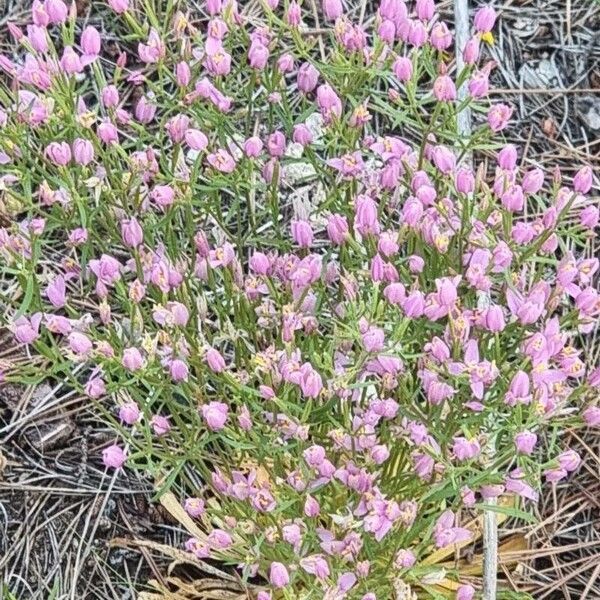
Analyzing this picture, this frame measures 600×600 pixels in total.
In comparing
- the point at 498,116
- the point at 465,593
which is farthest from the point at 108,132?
the point at 465,593

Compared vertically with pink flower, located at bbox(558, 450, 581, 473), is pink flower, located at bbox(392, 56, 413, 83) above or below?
above

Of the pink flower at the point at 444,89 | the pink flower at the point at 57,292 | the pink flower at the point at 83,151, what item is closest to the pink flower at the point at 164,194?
the pink flower at the point at 83,151

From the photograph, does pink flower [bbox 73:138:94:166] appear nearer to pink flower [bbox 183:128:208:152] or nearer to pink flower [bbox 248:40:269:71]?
pink flower [bbox 183:128:208:152]

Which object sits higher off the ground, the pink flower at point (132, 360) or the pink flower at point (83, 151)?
the pink flower at point (83, 151)

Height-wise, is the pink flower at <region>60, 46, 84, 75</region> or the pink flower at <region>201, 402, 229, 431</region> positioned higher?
the pink flower at <region>60, 46, 84, 75</region>

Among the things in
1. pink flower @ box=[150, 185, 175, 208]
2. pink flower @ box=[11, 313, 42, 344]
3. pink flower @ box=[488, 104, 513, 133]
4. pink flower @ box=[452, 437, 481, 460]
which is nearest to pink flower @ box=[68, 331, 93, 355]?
pink flower @ box=[11, 313, 42, 344]

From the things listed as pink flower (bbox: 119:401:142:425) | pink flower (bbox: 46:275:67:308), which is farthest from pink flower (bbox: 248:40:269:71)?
pink flower (bbox: 119:401:142:425)

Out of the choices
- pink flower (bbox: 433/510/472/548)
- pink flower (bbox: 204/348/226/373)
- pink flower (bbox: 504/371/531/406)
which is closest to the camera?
pink flower (bbox: 504/371/531/406)

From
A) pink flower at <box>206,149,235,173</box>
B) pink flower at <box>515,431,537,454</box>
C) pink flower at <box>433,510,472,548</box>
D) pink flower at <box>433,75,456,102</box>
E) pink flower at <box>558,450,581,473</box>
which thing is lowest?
pink flower at <box>433,510,472,548</box>

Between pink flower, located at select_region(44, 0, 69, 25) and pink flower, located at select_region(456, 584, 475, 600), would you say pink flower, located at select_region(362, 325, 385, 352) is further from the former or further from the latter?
pink flower, located at select_region(44, 0, 69, 25)

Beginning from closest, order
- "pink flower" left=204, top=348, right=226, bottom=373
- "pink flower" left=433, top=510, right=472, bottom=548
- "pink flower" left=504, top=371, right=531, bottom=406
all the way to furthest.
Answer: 1. "pink flower" left=504, top=371, right=531, bottom=406
2. "pink flower" left=204, top=348, right=226, bottom=373
3. "pink flower" left=433, top=510, right=472, bottom=548

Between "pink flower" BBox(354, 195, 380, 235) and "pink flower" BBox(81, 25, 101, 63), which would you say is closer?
"pink flower" BBox(354, 195, 380, 235)

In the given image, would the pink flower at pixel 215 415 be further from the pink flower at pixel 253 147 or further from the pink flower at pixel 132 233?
the pink flower at pixel 253 147
